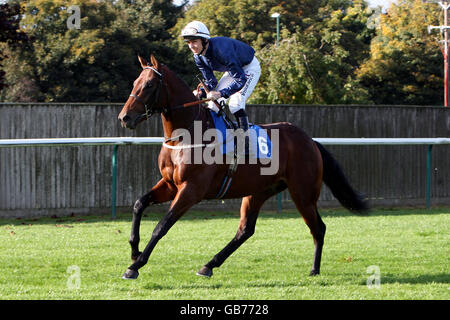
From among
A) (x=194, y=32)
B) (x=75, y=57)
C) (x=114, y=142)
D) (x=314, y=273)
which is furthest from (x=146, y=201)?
(x=75, y=57)

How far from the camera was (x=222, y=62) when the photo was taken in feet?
21.2

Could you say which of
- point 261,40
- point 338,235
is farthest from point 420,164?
point 261,40

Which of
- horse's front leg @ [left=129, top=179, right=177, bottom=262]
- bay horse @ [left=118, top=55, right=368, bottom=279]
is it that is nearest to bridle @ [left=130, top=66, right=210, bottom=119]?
bay horse @ [left=118, top=55, right=368, bottom=279]

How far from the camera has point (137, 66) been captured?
108ft

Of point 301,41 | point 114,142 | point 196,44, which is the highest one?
point 301,41

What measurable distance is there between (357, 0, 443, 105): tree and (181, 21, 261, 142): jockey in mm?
29400

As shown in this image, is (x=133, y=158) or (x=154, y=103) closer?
(x=154, y=103)

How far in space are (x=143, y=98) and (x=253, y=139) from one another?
54.1 inches

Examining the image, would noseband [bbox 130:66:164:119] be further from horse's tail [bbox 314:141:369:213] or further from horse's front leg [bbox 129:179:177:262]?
horse's tail [bbox 314:141:369:213]

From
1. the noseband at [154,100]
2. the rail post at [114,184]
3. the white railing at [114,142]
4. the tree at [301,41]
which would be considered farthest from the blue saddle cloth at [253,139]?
the tree at [301,41]

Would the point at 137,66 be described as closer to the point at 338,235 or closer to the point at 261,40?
the point at 261,40

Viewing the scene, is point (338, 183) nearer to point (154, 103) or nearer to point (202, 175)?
point (202, 175)

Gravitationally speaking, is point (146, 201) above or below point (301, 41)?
below
